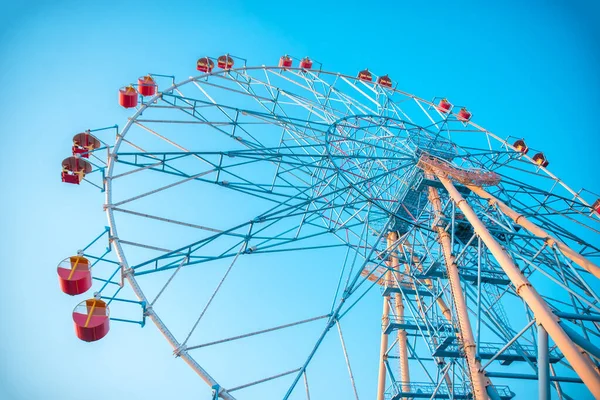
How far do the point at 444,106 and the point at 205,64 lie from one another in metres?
11.1

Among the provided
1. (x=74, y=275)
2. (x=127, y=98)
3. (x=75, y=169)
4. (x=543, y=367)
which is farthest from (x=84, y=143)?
(x=543, y=367)

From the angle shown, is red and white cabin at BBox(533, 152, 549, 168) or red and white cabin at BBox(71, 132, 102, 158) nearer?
red and white cabin at BBox(71, 132, 102, 158)

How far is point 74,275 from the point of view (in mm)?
11234

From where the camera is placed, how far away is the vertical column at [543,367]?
7.89 metres

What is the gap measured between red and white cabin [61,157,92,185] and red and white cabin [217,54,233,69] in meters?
7.77

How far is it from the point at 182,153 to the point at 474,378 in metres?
9.51

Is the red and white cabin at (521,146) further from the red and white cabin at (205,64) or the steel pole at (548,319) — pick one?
the red and white cabin at (205,64)

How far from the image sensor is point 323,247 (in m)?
16.2

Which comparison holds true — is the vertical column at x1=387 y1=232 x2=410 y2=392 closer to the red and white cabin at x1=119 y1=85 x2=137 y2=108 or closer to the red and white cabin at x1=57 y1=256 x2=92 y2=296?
the red and white cabin at x1=57 y1=256 x2=92 y2=296

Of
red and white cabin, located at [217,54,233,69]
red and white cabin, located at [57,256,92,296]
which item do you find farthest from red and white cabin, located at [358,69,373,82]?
red and white cabin, located at [57,256,92,296]

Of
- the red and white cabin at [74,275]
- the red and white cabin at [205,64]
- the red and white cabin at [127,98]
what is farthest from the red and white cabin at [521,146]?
the red and white cabin at [74,275]

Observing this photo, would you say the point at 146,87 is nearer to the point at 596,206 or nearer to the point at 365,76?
the point at 365,76

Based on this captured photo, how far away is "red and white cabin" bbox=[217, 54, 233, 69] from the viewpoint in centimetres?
1983

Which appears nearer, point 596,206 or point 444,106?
Answer: point 596,206
